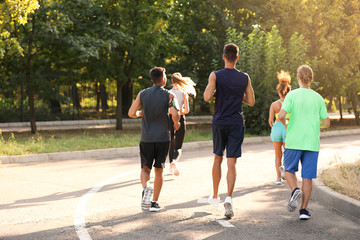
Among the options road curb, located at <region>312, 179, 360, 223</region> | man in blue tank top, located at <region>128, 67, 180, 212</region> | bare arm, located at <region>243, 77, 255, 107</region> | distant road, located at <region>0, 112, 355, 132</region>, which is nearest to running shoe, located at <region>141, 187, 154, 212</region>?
man in blue tank top, located at <region>128, 67, 180, 212</region>

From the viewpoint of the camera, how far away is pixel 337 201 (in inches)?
252

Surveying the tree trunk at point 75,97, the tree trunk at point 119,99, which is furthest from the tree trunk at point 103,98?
the tree trunk at point 119,99

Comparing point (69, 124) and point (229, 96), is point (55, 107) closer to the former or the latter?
point (69, 124)

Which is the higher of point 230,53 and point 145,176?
point 230,53

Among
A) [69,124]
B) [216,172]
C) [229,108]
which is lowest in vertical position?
[69,124]

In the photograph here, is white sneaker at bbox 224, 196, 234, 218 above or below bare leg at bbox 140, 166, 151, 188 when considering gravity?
below

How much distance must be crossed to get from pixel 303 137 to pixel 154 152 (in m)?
1.92

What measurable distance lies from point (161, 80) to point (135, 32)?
14180 mm

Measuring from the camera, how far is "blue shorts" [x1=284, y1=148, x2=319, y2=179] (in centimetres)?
570

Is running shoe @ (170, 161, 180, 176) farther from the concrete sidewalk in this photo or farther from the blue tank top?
the concrete sidewalk

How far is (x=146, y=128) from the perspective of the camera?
6.16 meters

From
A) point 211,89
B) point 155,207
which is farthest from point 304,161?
point 155,207

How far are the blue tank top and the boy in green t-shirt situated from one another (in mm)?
571

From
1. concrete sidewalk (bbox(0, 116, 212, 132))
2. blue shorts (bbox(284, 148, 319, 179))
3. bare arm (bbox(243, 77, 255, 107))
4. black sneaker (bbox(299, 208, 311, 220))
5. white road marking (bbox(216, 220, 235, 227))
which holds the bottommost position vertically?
white road marking (bbox(216, 220, 235, 227))
